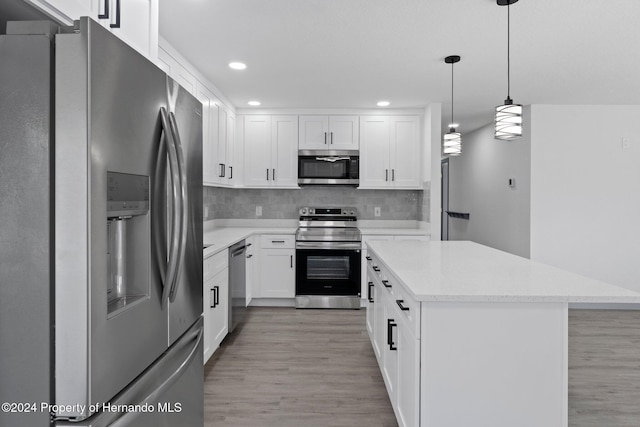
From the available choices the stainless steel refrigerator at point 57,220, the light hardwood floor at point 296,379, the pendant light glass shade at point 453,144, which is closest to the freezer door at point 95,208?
the stainless steel refrigerator at point 57,220

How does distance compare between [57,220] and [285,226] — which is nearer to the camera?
[57,220]

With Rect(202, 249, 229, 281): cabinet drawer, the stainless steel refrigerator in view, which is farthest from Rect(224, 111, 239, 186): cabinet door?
the stainless steel refrigerator

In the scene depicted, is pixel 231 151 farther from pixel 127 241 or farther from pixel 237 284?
pixel 127 241

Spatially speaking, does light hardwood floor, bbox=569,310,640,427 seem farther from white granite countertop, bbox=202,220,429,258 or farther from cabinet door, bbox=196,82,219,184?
cabinet door, bbox=196,82,219,184

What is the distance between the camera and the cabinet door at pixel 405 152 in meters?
4.74

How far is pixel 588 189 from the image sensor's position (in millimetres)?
4520

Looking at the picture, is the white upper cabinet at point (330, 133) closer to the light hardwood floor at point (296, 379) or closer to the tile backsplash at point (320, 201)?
the tile backsplash at point (320, 201)

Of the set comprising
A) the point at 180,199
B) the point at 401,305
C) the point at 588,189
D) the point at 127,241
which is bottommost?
the point at 401,305

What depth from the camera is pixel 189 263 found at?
147cm

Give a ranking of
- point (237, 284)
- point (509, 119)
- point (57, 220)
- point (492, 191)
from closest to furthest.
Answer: point (57, 220) → point (509, 119) → point (237, 284) → point (492, 191)

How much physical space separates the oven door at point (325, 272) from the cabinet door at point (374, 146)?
1068mm

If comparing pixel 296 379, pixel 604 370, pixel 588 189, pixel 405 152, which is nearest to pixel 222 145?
pixel 405 152

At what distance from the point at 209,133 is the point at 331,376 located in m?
2.38

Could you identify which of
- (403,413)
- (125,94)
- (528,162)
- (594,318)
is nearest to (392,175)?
(528,162)
